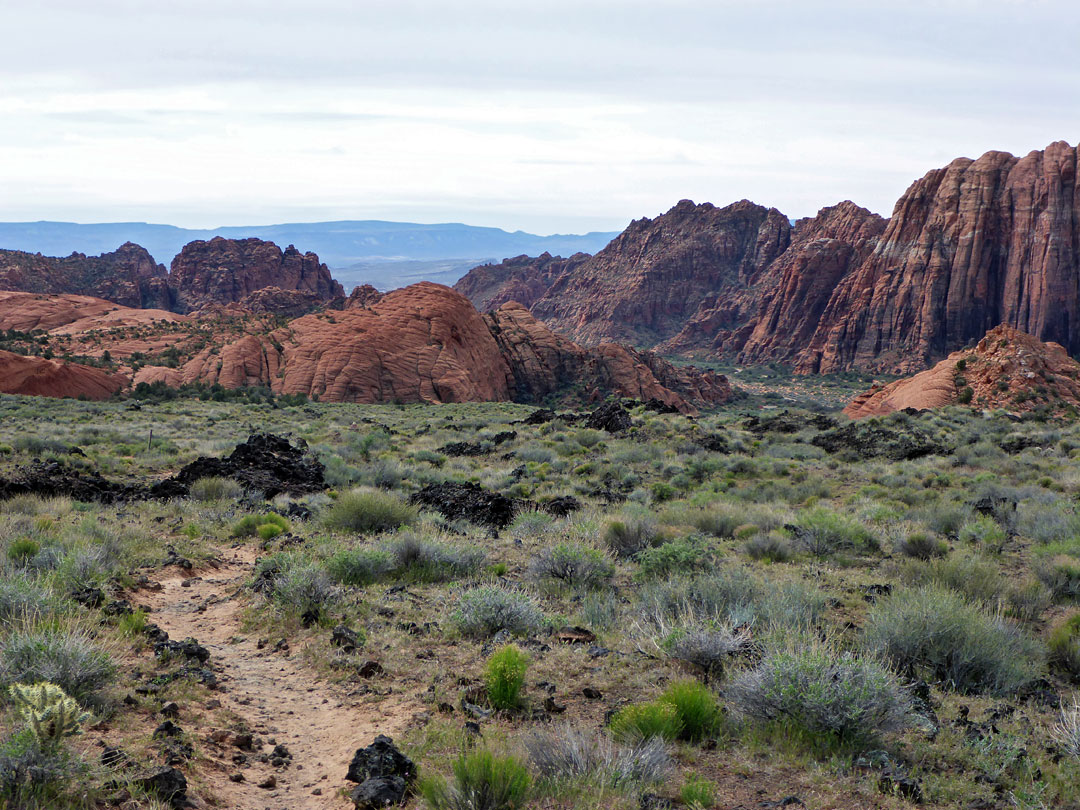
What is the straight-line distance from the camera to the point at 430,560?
30.7ft

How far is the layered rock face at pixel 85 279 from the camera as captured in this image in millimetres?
103125

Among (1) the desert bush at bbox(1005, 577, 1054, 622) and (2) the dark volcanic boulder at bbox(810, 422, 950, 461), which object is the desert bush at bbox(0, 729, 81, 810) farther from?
(2) the dark volcanic boulder at bbox(810, 422, 950, 461)

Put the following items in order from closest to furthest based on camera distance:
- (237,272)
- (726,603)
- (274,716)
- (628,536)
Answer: (274,716) → (726,603) → (628,536) → (237,272)

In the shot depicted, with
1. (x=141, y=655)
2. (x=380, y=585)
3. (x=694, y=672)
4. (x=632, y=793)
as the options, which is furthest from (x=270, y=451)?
(x=632, y=793)

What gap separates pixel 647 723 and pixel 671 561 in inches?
165

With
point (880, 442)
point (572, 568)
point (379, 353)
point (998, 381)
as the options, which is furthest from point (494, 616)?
point (379, 353)

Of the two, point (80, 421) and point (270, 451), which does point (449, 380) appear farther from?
point (270, 451)

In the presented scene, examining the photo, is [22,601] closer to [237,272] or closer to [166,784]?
[166,784]

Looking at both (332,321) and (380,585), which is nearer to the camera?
(380,585)

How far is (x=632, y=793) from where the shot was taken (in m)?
4.09

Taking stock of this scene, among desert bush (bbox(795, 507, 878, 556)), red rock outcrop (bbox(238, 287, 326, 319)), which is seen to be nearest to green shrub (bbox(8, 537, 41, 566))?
desert bush (bbox(795, 507, 878, 556))

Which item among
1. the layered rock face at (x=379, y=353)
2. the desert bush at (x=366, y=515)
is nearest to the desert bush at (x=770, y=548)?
the desert bush at (x=366, y=515)

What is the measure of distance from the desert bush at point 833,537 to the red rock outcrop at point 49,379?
145 ft

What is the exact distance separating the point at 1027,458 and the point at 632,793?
20446mm
